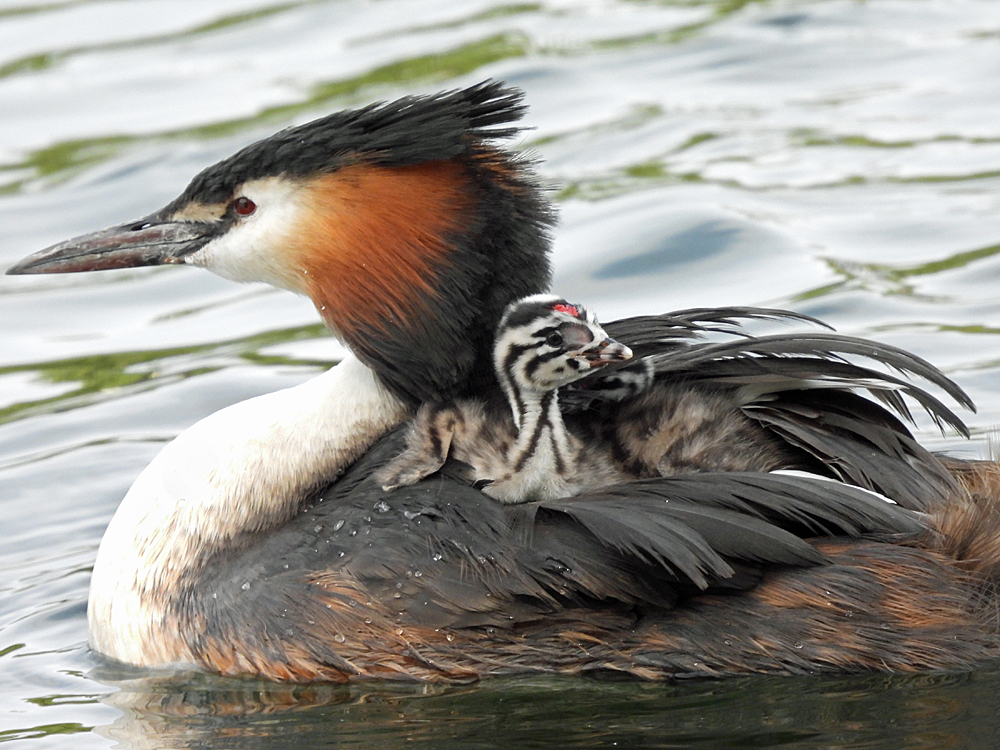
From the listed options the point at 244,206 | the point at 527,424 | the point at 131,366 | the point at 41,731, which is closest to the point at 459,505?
the point at 527,424

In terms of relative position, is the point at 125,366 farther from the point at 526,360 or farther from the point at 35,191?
the point at 526,360

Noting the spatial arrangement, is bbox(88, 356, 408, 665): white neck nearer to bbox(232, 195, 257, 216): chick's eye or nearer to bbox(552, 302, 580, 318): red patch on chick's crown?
bbox(232, 195, 257, 216): chick's eye

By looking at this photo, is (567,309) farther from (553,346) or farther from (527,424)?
(527,424)

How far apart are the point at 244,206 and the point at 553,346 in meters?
1.28

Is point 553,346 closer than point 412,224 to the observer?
Yes

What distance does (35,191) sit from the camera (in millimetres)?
12711

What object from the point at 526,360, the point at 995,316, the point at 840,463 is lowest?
the point at 995,316

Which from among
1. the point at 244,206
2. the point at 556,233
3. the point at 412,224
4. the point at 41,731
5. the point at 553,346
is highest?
the point at 244,206

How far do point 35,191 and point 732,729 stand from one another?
29.0 ft

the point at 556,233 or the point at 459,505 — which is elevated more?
the point at 459,505

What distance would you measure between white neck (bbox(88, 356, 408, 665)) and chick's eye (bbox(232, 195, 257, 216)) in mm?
622

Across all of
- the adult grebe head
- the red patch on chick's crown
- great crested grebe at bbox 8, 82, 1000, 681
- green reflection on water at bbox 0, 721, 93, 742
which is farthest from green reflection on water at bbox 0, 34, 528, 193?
the red patch on chick's crown

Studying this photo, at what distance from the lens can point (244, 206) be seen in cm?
605

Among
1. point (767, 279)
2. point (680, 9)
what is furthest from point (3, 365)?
point (680, 9)
